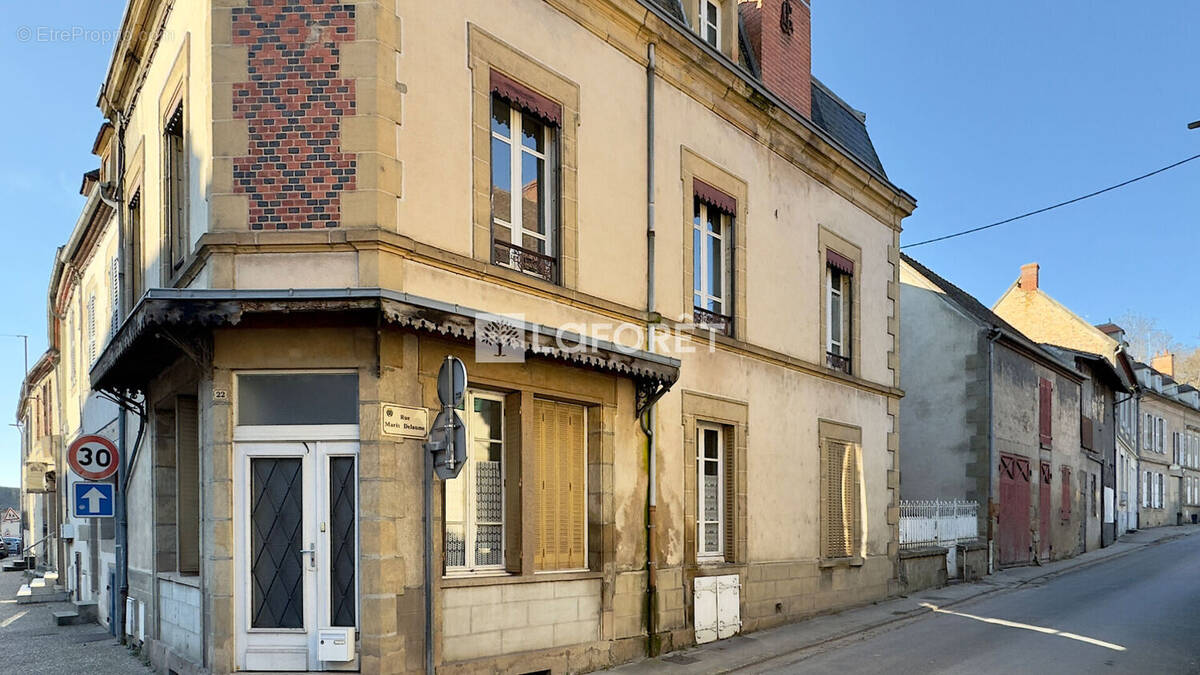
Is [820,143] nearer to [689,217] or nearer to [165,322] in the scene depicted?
[689,217]

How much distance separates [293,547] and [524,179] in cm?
422

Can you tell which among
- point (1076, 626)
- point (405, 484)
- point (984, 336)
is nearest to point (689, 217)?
point (405, 484)

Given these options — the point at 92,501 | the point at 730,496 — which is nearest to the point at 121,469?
the point at 92,501

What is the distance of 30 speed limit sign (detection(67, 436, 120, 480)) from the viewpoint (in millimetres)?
10938

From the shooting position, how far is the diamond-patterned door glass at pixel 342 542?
7648 millimetres

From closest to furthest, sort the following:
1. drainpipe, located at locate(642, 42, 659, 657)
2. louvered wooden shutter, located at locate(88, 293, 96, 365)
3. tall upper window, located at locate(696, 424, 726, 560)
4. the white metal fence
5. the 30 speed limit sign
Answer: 1. drainpipe, located at locate(642, 42, 659, 657)
2. the 30 speed limit sign
3. tall upper window, located at locate(696, 424, 726, 560)
4. louvered wooden shutter, located at locate(88, 293, 96, 365)
5. the white metal fence

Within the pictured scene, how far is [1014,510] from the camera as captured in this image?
2253 cm

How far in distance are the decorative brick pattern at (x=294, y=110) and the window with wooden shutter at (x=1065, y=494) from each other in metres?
25.2

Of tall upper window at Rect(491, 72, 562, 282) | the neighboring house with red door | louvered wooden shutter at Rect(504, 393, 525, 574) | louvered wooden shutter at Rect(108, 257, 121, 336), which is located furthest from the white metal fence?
Answer: louvered wooden shutter at Rect(108, 257, 121, 336)

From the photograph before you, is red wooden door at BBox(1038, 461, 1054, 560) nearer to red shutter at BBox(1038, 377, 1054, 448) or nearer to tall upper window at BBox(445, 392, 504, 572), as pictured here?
red shutter at BBox(1038, 377, 1054, 448)

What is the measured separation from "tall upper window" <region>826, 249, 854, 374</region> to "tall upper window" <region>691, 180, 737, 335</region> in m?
3.17

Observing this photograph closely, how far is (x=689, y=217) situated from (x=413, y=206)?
4.61 meters

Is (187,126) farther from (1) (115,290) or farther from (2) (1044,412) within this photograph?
(2) (1044,412)

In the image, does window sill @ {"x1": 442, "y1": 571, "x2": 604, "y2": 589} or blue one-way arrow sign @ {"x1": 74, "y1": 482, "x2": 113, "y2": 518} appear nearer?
window sill @ {"x1": 442, "y1": 571, "x2": 604, "y2": 589}
